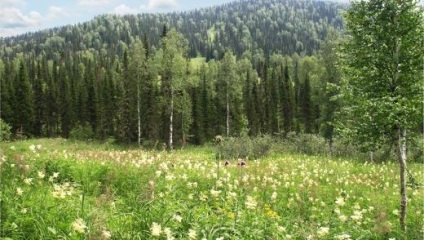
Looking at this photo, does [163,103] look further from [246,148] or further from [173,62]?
[246,148]

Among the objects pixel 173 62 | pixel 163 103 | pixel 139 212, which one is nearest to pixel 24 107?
pixel 163 103

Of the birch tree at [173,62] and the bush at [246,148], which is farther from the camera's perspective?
the birch tree at [173,62]

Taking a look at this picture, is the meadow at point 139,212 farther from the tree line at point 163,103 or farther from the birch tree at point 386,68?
the tree line at point 163,103

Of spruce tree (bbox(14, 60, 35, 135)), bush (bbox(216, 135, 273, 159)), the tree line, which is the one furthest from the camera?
spruce tree (bbox(14, 60, 35, 135))

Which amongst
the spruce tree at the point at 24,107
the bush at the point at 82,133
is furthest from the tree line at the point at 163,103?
the bush at the point at 82,133

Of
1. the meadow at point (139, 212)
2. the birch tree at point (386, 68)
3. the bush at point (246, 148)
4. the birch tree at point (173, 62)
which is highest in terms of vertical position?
the birch tree at point (173, 62)

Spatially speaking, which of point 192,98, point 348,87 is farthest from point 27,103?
point 348,87

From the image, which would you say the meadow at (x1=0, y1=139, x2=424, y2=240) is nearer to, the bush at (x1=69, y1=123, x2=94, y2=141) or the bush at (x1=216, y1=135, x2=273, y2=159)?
the bush at (x1=216, y1=135, x2=273, y2=159)

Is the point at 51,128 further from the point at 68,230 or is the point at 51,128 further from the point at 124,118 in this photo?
the point at 68,230

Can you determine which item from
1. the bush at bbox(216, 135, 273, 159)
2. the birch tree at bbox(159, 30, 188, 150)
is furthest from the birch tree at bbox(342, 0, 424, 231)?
the birch tree at bbox(159, 30, 188, 150)

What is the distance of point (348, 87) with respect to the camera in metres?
11.2

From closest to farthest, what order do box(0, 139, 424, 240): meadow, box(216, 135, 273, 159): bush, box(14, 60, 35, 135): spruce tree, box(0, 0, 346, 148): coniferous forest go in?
box(0, 139, 424, 240): meadow
box(216, 135, 273, 159): bush
box(0, 0, 346, 148): coniferous forest
box(14, 60, 35, 135): spruce tree

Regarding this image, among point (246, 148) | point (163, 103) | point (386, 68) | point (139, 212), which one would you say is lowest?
point (246, 148)

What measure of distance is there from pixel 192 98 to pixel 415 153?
37.0 meters
